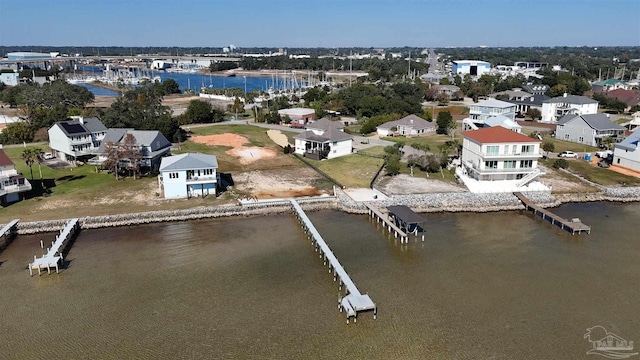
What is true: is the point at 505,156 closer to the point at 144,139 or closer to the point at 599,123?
the point at 599,123

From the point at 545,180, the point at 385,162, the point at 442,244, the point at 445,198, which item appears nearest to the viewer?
the point at 442,244

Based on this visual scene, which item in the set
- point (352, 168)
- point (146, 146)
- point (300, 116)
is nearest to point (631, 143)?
point (352, 168)

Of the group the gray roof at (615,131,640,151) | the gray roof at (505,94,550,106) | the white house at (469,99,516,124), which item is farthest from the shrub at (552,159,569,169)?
the gray roof at (505,94,550,106)

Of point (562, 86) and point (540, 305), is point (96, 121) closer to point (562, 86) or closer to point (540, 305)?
point (540, 305)

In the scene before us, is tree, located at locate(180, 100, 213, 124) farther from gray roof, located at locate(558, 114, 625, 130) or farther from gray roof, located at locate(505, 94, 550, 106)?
gray roof, located at locate(505, 94, 550, 106)

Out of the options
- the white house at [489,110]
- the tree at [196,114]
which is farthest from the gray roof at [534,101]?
the tree at [196,114]

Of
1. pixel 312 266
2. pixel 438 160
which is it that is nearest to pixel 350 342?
pixel 312 266
